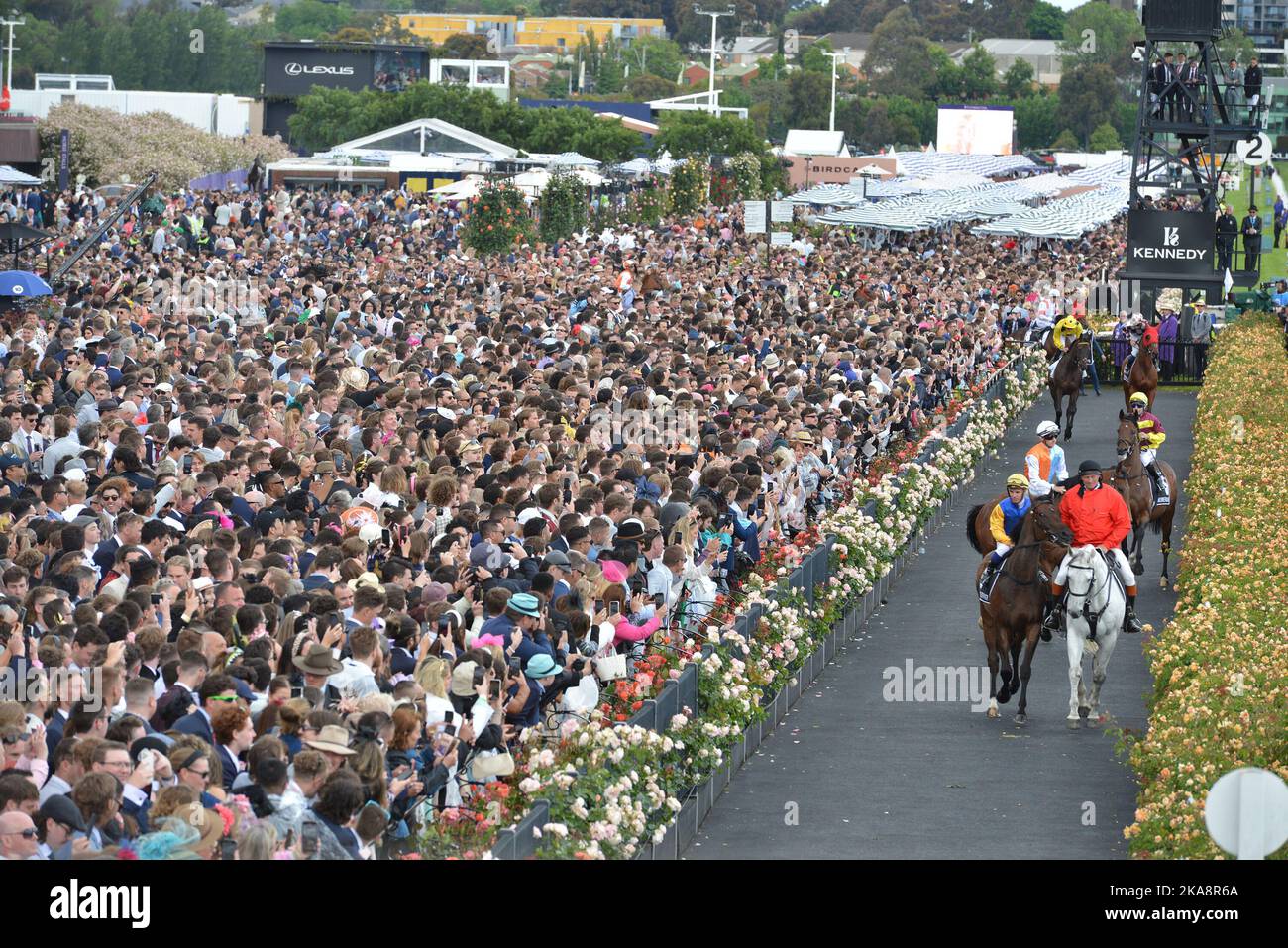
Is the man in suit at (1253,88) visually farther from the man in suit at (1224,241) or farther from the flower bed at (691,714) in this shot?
the flower bed at (691,714)

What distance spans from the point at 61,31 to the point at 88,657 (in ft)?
467

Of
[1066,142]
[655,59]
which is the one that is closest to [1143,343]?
[1066,142]

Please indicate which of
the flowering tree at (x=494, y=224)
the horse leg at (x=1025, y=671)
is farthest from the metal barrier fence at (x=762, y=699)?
the flowering tree at (x=494, y=224)

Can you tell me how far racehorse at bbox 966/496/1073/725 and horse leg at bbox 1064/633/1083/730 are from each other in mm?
279

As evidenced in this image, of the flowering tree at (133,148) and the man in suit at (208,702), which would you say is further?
the flowering tree at (133,148)

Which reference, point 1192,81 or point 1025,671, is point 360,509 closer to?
point 1025,671

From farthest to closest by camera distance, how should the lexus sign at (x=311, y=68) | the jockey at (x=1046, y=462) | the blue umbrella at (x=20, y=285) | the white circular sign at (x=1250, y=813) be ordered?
the lexus sign at (x=311, y=68) < the blue umbrella at (x=20, y=285) < the jockey at (x=1046, y=462) < the white circular sign at (x=1250, y=813)

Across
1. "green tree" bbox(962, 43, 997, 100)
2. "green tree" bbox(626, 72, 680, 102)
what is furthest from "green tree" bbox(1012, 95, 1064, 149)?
"green tree" bbox(626, 72, 680, 102)

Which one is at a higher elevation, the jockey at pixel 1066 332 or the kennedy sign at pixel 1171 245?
the kennedy sign at pixel 1171 245

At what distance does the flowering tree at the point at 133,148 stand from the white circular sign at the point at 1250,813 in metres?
59.2

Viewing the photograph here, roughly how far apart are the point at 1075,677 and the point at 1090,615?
49cm

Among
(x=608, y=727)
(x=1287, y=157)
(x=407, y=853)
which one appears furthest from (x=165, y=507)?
(x=1287, y=157)

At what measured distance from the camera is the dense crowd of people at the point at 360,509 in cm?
932

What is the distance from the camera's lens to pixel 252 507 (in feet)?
50.8
